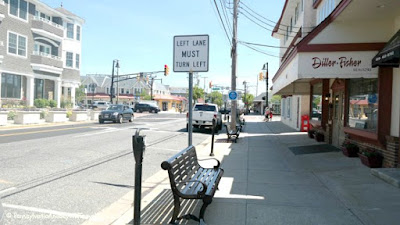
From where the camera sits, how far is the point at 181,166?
5.00 meters

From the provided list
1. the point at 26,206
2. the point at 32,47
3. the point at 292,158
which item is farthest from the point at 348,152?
the point at 32,47

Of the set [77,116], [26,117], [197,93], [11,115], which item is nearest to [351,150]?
[26,117]

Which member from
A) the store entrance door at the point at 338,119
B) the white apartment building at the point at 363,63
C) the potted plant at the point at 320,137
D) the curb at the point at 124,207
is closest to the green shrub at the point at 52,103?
the potted plant at the point at 320,137

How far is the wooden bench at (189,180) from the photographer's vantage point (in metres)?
4.33

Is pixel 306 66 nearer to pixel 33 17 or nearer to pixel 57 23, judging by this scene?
pixel 33 17

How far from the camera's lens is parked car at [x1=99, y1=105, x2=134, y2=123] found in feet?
86.2

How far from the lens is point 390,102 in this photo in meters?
8.36

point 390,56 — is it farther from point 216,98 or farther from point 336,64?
point 216,98

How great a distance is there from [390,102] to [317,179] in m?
A: 2.91

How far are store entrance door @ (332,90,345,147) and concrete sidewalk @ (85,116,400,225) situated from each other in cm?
294

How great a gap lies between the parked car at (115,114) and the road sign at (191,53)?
826 inches

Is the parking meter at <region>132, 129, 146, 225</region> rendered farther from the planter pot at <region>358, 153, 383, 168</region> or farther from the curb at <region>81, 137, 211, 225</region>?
the planter pot at <region>358, 153, 383, 168</region>

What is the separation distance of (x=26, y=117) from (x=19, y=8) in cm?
1294

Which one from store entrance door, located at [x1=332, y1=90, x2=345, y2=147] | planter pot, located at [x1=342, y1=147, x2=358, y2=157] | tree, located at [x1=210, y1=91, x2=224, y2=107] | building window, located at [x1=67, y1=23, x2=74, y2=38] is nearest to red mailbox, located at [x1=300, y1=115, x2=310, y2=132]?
store entrance door, located at [x1=332, y1=90, x2=345, y2=147]
